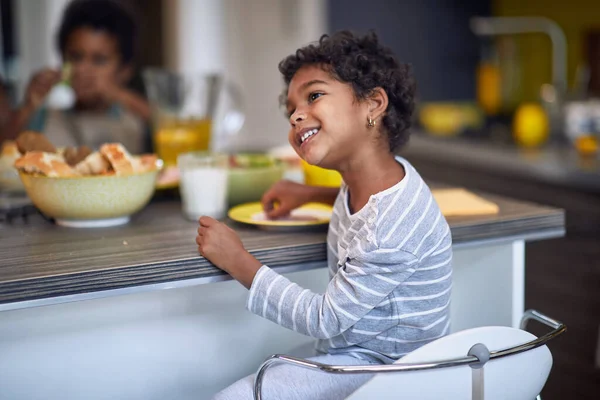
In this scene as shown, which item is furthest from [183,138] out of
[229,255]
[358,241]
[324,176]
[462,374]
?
[462,374]

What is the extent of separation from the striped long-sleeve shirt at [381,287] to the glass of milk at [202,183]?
0.33 metres

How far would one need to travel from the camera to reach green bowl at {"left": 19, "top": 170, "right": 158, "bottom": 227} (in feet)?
4.12

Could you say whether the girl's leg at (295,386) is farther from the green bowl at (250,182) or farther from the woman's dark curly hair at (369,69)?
the green bowl at (250,182)

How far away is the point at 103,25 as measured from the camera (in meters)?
2.74

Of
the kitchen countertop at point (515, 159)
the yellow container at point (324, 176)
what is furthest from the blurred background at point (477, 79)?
the yellow container at point (324, 176)

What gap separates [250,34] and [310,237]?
132 inches

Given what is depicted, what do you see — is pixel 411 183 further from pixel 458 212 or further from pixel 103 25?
pixel 103 25

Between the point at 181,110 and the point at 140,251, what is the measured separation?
87 centimetres

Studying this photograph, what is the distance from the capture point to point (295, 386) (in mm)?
1049

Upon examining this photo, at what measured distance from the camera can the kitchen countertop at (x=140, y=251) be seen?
100cm

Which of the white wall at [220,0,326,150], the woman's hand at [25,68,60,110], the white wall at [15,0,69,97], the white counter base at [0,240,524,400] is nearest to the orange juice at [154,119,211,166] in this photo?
the woman's hand at [25,68,60,110]

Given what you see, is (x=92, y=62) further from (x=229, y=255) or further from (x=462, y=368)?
(x=462, y=368)

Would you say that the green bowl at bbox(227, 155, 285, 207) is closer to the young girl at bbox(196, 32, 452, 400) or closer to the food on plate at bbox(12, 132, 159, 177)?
the food on plate at bbox(12, 132, 159, 177)

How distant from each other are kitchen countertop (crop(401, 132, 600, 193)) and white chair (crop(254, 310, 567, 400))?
131 centimetres
